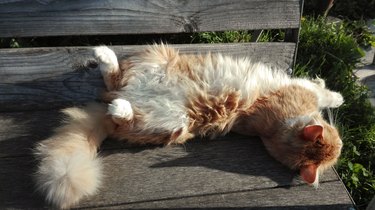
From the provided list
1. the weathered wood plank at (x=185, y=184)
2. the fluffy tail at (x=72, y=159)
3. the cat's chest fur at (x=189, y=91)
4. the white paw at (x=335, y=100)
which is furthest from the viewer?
the white paw at (x=335, y=100)

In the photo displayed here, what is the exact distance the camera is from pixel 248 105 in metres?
2.11

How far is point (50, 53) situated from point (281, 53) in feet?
4.61

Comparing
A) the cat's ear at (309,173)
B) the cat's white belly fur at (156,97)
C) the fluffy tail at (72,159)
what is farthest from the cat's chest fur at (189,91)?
the cat's ear at (309,173)

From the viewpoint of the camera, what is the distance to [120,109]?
185cm

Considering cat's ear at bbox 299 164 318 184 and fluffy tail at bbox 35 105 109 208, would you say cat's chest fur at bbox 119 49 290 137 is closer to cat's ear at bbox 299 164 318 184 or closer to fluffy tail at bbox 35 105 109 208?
fluffy tail at bbox 35 105 109 208

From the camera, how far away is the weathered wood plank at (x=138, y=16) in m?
2.00

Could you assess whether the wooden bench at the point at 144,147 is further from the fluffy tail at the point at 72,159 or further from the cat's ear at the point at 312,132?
the cat's ear at the point at 312,132

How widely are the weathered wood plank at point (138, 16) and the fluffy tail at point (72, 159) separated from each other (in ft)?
1.58

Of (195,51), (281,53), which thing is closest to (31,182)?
(195,51)

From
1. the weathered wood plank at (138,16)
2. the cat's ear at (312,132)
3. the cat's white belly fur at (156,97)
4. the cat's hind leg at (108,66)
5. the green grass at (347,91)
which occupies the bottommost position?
the green grass at (347,91)

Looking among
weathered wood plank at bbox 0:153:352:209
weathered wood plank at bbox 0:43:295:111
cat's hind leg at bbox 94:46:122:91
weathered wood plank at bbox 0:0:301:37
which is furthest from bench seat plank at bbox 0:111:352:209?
weathered wood plank at bbox 0:0:301:37

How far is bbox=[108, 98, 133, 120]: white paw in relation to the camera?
1849 mm

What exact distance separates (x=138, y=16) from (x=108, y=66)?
337 mm

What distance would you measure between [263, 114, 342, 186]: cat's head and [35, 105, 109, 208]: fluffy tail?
926 millimetres
